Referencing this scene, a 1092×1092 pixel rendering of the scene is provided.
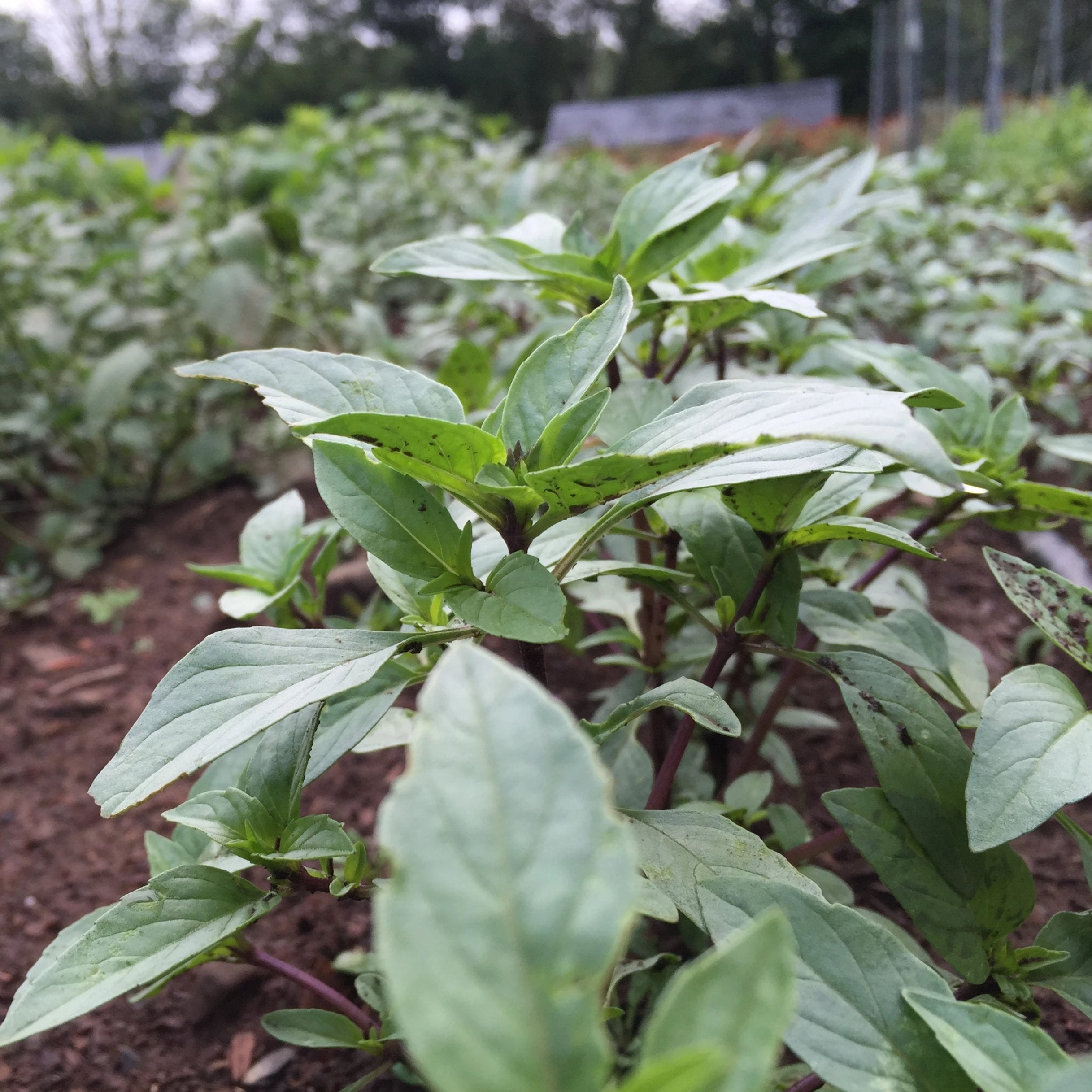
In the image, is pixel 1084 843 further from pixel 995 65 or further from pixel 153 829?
pixel 995 65

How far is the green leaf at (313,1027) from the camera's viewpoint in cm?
90

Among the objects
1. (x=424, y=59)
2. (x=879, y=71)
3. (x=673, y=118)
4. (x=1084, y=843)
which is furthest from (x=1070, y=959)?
(x=424, y=59)

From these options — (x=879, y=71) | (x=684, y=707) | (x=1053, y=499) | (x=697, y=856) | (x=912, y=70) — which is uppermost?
(x=879, y=71)

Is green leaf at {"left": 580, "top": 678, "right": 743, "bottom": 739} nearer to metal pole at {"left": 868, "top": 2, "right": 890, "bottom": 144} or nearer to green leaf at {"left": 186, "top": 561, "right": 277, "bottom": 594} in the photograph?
green leaf at {"left": 186, "top": 561, "right": 277, "bottom": 594}

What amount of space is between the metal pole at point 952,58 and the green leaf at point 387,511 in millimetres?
12298

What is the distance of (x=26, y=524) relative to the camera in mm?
2938

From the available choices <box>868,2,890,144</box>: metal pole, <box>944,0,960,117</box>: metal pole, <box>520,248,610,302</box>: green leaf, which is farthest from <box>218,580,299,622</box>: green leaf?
<box>868,2,890,144</box>: metal pole

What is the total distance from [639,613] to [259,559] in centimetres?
55

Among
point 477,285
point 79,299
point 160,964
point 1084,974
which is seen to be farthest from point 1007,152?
point 160,964

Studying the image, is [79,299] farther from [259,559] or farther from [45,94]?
[45,94]

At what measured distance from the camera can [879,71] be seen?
12.9 m

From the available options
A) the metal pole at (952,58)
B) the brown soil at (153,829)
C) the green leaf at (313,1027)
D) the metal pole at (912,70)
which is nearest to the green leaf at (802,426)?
the green leaf at (313,1027)

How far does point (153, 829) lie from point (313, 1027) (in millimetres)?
725

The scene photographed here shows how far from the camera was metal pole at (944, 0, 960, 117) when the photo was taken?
10453 mm
